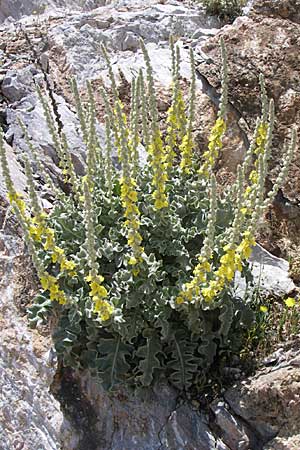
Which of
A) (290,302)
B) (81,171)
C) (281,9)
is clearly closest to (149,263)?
(290,302)

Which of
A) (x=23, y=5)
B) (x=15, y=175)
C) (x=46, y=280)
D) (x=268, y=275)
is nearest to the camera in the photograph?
(x=46, y=280)

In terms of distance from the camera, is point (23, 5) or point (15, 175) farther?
point (23, 5)

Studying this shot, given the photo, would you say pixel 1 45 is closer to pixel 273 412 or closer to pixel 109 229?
pixel 109 229

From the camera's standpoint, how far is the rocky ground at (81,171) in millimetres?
3885

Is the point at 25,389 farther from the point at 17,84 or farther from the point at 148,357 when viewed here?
the point at 17,84

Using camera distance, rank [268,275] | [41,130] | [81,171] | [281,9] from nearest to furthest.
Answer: [268,275] < [81,171] < [41,130] < [281,9]

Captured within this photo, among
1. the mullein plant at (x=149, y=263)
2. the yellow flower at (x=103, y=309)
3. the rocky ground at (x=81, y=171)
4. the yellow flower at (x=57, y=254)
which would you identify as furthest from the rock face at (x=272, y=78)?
the yellow flower at (x=57, y=254)

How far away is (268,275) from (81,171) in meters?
2.16

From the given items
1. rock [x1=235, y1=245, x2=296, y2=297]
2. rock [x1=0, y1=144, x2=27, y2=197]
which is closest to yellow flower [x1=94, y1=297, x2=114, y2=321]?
rock [x1=235, y1=245, x2=296, y2=297]

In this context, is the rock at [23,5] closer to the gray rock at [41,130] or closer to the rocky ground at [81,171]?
the rocky ground at [81,171]

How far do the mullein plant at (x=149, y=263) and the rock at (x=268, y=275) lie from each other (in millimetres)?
505

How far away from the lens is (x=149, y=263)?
381 cm

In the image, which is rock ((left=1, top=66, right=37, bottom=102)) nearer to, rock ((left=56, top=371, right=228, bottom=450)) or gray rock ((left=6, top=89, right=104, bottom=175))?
gray rock ((left=6, top=89, right=104, bottom=175))

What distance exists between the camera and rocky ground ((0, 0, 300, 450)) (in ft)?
12.7
